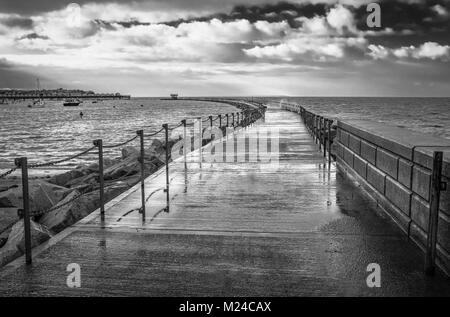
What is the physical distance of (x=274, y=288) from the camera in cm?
420

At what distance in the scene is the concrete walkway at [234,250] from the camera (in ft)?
13.9

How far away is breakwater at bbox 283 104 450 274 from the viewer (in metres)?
4.36

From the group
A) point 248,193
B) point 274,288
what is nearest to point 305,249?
point 274,288

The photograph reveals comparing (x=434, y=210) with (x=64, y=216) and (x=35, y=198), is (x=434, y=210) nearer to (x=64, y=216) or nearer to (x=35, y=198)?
(x=64, y=216)

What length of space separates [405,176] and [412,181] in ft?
0.88

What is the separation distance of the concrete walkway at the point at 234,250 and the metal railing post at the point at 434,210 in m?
0.14

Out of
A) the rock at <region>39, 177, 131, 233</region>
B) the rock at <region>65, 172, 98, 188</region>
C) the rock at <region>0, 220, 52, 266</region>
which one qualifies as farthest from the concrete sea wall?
the rock at <region>65, 172, 98, 188</region>

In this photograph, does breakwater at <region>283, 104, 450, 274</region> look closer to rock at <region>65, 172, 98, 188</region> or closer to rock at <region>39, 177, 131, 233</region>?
rock at <region>39, 177, 131, 233</region>

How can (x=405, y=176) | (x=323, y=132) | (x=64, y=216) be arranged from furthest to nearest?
(x=323, y=132), (x=64, y=216), (x=405, y=176)

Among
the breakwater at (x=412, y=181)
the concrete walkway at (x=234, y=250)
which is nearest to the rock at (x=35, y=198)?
the concrete walkway at (x=234, y=250)

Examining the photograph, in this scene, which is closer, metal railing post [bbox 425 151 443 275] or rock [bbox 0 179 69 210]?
metal railing post [bbox 425 151 443 275]

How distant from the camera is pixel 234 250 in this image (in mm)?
5219

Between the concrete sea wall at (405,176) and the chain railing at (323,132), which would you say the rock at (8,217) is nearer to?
the concrete sea wall at (405,176)

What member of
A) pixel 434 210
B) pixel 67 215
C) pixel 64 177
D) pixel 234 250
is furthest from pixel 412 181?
pixel 64 177
